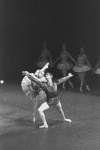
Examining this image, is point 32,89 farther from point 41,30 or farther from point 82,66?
point 41,30

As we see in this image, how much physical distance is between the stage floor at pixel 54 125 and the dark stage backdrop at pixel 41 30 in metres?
4.31

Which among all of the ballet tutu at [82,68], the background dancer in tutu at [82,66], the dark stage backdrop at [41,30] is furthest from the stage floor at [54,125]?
the dark stage backdrop at [41,30]

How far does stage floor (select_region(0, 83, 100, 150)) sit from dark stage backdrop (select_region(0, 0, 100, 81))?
431cm

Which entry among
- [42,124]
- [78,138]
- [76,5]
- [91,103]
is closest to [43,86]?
→ [42,124]

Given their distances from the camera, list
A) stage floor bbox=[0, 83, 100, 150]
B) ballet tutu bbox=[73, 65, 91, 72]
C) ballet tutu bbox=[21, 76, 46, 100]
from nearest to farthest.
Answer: stage floor bbox=[0, 83, 100, 150] < ballet tutu bbox=[21, 76, 46, 100] < ballet tutu bbox=[73, 65, 91, 72]

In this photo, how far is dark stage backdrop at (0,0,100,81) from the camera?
1642cm

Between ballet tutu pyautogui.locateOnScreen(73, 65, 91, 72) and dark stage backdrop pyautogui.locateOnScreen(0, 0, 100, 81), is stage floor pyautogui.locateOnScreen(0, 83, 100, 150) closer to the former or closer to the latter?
ballet tutu pyautogui.locateOnScreen(73, 65, 91, 72)

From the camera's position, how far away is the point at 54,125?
947cm

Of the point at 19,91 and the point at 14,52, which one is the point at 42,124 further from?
the point at 14,52

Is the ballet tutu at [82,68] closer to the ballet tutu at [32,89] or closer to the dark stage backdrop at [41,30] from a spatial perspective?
the dark stage backdrop at [41,30]

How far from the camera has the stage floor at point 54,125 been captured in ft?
26.4

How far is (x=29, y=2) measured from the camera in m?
17.3

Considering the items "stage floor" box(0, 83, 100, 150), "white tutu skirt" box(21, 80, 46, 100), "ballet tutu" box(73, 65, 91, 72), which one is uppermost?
"ballet tutu" box(73, 65, 91, 72)

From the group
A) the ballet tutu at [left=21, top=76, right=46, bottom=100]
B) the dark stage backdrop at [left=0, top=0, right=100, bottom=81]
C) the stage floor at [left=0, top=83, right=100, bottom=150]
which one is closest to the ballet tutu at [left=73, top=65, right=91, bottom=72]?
the stage floor at [left=0, top=83, right=100, bottom=150]
